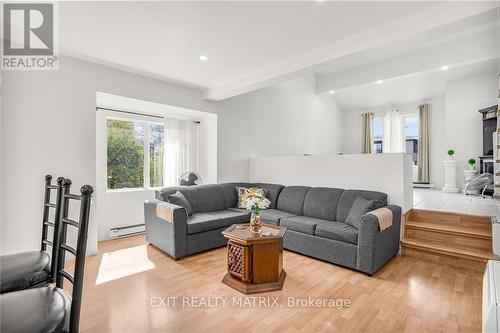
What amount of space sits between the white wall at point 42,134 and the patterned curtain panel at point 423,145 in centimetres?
769

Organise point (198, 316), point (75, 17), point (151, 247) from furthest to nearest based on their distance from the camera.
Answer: point (151, 247) < point (75, 17) < point (198, 316)

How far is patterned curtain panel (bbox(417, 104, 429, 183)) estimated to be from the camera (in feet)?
23.9

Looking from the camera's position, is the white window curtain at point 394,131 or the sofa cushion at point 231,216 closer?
the sofa cushion at point 231,216

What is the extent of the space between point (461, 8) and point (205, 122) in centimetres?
419

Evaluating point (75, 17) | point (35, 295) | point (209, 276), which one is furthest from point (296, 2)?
point (209, 276)

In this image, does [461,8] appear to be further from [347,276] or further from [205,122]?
[205,122]

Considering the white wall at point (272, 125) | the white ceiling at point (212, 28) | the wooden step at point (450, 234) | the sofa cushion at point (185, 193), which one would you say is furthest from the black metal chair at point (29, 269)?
the wooden step at point (450, 234)

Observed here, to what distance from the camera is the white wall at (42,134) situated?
285cm

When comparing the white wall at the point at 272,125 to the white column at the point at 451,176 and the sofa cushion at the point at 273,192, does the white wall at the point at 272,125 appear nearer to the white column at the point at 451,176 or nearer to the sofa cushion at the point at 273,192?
the sofa cushion at the point at 273,192

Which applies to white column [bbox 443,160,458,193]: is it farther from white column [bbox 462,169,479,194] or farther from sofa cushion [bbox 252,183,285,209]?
sofa cushion [bbox 252,183,285,209]

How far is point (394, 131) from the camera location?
7.99 metres

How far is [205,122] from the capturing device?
5328 mm

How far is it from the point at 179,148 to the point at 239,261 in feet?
10.2

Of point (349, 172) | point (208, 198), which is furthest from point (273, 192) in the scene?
point (349, 172)
